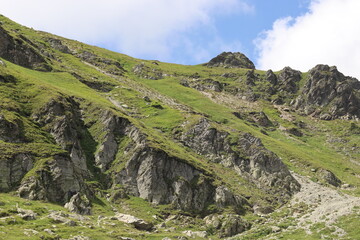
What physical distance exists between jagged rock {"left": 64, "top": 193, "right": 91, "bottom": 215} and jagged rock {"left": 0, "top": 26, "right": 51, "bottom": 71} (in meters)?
80.4

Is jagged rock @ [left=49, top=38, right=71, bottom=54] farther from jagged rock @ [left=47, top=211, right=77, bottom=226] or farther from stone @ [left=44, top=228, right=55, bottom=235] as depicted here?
stone @ [left=44, top=228, right=55, bottom=235]

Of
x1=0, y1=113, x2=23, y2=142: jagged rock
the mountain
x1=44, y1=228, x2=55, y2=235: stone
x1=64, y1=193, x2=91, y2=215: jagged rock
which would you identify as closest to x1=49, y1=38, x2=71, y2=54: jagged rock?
the mountain

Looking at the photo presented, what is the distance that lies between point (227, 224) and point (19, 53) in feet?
307

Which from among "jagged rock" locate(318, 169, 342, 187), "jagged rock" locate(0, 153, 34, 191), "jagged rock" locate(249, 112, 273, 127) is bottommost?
"jagged rock" locate(0, 153, 34, 191)

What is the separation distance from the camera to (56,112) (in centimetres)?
5741

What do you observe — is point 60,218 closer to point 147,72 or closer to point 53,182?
point 53,182

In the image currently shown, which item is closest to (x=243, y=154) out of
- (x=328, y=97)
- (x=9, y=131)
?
(x=9, y=131)

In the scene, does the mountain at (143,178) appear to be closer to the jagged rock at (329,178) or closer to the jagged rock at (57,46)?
the jagged rock at (329,178)

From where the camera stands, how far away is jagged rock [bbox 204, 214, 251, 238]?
152 feet

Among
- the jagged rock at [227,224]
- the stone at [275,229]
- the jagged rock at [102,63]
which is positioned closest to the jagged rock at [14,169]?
the jagged rock at [227,224]

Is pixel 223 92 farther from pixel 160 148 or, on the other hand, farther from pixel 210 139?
pixel 160 148

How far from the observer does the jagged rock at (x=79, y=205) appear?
1593 inches

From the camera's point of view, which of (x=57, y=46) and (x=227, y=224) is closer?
(x=227, y=224)

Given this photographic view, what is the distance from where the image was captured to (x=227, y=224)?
46969mm
